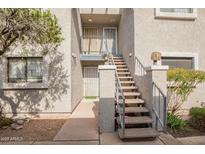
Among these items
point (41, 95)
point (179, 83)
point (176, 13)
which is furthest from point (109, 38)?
point (179, 83)

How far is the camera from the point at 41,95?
965cm

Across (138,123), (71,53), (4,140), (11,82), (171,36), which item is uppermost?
(171,36)

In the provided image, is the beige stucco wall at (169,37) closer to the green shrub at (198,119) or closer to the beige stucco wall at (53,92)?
the green shrub at (198,119)

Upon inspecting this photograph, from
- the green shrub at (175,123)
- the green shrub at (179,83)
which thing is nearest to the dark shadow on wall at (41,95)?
the green shrub at (179,83)

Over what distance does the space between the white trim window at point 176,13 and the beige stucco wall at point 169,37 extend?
0.18 m

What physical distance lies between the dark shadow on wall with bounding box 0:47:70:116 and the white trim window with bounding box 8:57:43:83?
0.48 m

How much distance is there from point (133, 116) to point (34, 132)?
3.31 m

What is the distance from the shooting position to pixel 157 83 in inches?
273

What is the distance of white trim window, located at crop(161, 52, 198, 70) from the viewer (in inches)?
367

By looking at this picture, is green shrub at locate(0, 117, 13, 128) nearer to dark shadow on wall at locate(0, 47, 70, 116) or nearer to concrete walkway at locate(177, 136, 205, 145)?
dark shadow on wall at locate(0, 47, 70, 116)

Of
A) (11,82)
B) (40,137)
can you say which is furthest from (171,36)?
(11,82)

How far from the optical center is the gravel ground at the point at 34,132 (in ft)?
20.8
